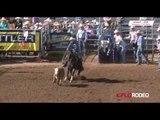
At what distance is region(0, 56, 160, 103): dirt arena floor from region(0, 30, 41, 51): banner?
1.98 ft

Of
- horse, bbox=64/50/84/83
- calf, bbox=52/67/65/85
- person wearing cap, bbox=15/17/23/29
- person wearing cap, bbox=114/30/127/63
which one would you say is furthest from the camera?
person wearing cap, bbox=114/30/127/63

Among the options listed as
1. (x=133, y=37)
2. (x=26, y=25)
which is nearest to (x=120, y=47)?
(x=133, y=37)

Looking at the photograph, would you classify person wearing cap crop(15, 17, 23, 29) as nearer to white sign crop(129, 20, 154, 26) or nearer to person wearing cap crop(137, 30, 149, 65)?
white sign crop(129, 20, 154, 26)

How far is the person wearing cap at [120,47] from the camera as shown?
1622 cm

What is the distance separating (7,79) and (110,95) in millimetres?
3146

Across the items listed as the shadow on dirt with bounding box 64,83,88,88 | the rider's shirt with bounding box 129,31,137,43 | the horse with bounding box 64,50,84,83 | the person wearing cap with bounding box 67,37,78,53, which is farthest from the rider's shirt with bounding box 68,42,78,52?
the rider's shirt with bounding box 129,31,137,43

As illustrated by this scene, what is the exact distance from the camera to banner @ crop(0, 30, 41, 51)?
15828 millimetres

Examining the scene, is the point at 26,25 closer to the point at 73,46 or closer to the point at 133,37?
the point at 73,46

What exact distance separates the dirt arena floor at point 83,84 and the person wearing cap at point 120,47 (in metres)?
0.47

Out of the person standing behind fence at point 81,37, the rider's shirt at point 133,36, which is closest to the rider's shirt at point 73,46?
the person standing behind fence at point 81,37

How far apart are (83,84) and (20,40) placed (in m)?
3.62

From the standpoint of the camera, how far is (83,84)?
13.4m
